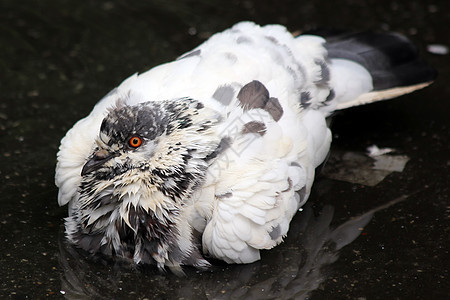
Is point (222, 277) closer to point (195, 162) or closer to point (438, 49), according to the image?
point (195, 162)

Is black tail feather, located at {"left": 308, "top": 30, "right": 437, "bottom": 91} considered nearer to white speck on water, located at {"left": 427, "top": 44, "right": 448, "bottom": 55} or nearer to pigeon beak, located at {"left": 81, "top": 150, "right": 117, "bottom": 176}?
white speck on water, located at {"left": 427, "top": 44, "right": 448, "bottom": 55}

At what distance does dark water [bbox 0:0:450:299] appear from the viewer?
145 inches

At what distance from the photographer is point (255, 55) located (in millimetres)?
4270

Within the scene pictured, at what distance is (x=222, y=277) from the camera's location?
373 centimetres

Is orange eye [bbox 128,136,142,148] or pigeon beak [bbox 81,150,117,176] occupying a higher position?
orange eye [bbox 128,136,142,148]

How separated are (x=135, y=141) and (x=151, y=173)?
20cm

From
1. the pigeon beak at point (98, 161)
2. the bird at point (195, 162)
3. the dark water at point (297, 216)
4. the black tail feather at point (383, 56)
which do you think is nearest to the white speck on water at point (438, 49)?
the dark water at point (297, 216)

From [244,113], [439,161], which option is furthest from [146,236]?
[439,161]

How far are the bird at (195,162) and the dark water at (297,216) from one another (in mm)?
196

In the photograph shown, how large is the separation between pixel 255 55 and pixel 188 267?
1.42m

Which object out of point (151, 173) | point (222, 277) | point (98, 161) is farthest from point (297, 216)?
point (98, 161)

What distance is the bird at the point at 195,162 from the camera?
3684 millimetres

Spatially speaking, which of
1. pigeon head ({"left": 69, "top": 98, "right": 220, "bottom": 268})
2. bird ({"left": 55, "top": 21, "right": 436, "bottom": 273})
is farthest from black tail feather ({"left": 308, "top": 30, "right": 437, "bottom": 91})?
pigeon head ({"left": 69, "top": 98, "right": 220, "bottom": 268})

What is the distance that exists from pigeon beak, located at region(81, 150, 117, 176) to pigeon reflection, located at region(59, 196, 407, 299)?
1.79 feet
